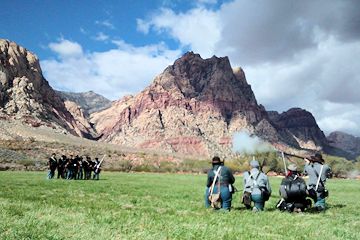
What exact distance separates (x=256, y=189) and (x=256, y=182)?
26 cm

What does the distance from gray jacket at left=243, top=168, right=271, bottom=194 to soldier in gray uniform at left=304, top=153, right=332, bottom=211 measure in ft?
8.15

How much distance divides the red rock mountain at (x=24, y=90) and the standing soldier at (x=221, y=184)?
133 meters

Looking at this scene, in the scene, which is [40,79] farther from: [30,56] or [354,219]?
[354,219]

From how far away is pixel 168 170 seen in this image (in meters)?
90.4

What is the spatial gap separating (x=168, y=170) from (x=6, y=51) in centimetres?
10178

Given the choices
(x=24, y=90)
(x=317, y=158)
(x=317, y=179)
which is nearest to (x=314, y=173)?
(x=317, y=179)

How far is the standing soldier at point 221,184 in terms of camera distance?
16062mm

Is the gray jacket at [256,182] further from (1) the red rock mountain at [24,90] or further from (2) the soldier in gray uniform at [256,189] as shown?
(1) the red rock mountain at [24,90]

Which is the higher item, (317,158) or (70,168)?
(317,158)

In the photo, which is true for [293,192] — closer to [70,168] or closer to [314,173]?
[314,173]

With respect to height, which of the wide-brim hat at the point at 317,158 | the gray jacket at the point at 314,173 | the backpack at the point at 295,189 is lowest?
the backpack at the point at 295,189

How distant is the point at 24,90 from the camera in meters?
157

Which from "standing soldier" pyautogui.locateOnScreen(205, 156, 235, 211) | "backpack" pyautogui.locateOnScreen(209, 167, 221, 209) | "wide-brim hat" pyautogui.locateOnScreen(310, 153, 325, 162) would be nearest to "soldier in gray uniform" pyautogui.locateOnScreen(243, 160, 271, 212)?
"standing soldier" pyautogui.locateOnScreen(205, 156, 235, 211)

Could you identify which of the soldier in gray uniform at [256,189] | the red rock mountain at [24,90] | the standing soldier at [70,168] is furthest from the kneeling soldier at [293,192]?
the red rock mountain at [24,90]
